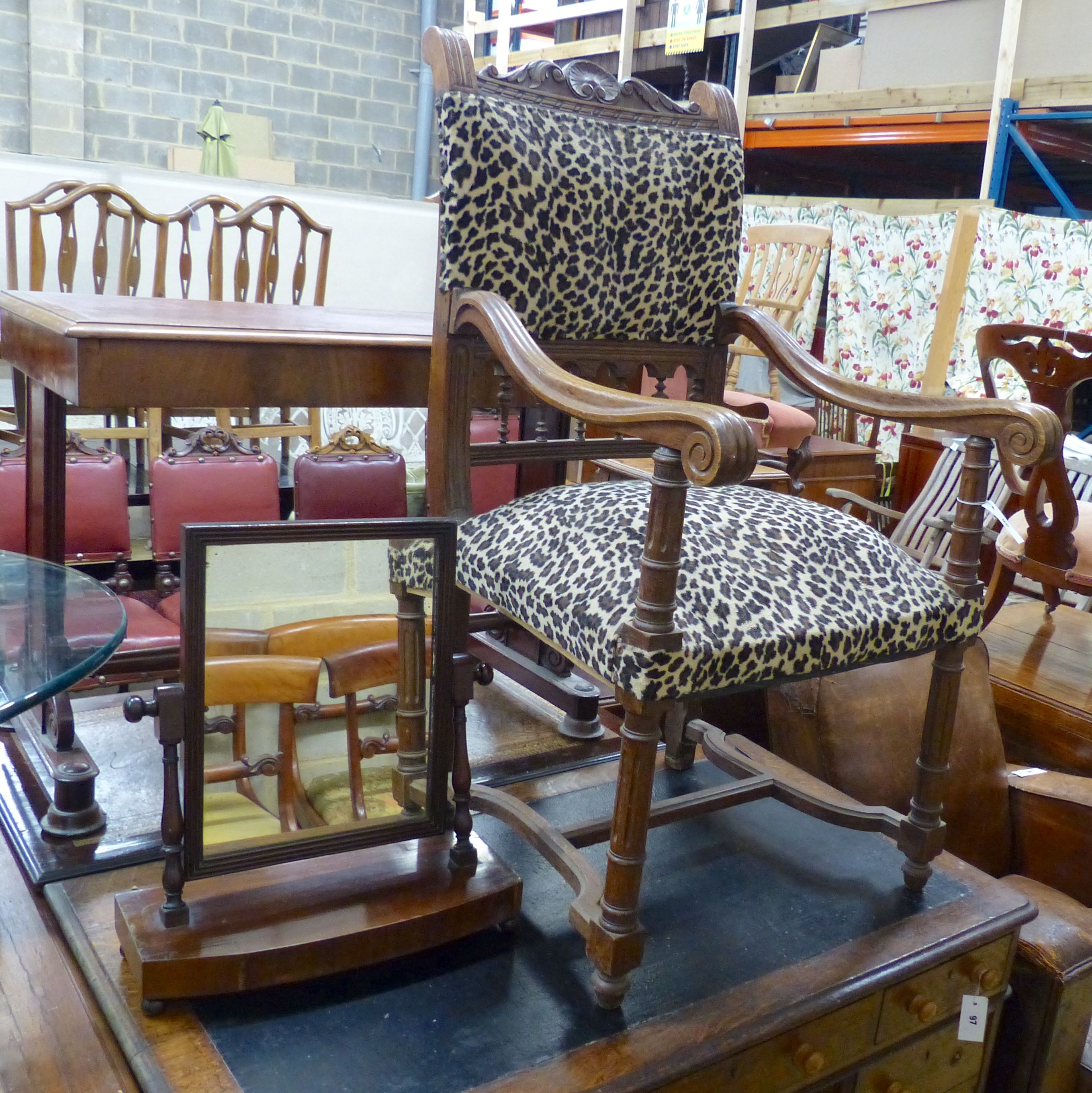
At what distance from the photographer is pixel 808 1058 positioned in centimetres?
113

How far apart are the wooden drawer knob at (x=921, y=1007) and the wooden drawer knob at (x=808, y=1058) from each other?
0.16 meters

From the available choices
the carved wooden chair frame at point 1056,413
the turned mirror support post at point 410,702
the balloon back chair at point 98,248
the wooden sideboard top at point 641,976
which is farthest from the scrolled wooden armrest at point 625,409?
the balloon back chair at point 98,248

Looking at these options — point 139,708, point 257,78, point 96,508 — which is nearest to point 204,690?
point 139,708

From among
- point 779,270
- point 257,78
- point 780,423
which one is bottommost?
point 780,423

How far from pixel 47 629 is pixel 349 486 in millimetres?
1156

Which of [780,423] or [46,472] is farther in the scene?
[780,423]

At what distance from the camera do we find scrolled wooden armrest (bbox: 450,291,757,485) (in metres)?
0.86

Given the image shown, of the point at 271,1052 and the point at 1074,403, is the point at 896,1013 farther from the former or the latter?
the point at 1074,403

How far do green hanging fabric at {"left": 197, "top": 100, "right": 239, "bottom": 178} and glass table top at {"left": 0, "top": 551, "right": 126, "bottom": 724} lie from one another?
15.6ft

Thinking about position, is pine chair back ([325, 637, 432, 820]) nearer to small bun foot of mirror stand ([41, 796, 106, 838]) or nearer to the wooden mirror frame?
the wooden mirror frame

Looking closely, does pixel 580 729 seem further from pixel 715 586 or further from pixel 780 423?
pixel 780 423

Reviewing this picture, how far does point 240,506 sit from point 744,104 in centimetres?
368

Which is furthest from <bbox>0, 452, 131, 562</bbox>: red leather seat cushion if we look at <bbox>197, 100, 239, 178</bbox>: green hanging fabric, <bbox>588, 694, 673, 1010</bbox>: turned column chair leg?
<bbox>197, 100, 239, 178</bbox>: green hanging fabric

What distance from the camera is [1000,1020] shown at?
1.50 m
